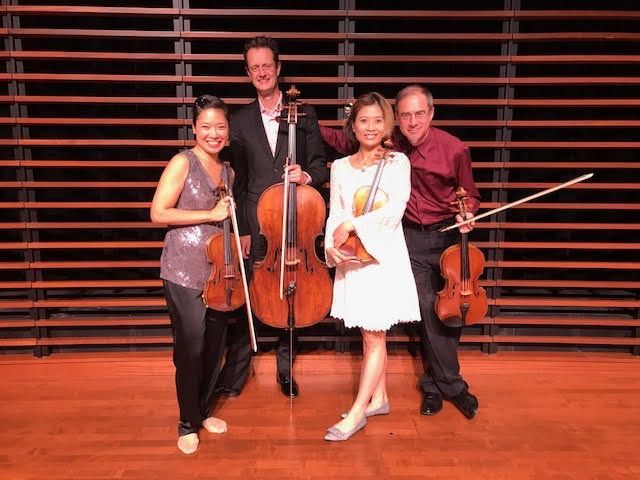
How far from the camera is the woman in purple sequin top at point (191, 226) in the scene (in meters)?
2.25

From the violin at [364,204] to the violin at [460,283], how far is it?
0.44m

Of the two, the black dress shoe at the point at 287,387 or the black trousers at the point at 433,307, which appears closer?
the black trousers at the point at 433,307

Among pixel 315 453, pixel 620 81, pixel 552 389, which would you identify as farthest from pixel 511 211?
pixel 315 453

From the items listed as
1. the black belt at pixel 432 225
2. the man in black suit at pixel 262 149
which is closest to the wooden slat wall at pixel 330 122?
the man in black suit at pixel 262 149

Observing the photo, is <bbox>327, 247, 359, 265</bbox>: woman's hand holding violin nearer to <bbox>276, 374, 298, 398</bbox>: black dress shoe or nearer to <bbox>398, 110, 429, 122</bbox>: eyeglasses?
<bbox>398, 110, 429, 122</bbox>: eyeglasses

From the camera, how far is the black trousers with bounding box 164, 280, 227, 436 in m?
2.32

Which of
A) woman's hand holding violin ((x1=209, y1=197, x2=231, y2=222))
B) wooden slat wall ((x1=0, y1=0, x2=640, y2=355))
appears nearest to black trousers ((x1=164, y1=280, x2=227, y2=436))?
woman's hand holding violin ((x1=209, y1=197, x2=231, y2=222))

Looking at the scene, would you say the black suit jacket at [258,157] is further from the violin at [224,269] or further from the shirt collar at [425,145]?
the shirt collar at [425,145]

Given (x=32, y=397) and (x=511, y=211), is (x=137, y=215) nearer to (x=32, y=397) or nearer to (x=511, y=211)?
(x=32, y=397)

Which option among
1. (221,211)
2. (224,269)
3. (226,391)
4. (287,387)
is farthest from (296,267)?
(226,391)

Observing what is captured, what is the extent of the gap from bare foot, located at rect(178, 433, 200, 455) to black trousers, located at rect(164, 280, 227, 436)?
2 centimetres

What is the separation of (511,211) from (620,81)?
114 cm

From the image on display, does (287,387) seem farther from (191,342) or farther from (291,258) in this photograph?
(291,258)

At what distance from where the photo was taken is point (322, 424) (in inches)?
105
